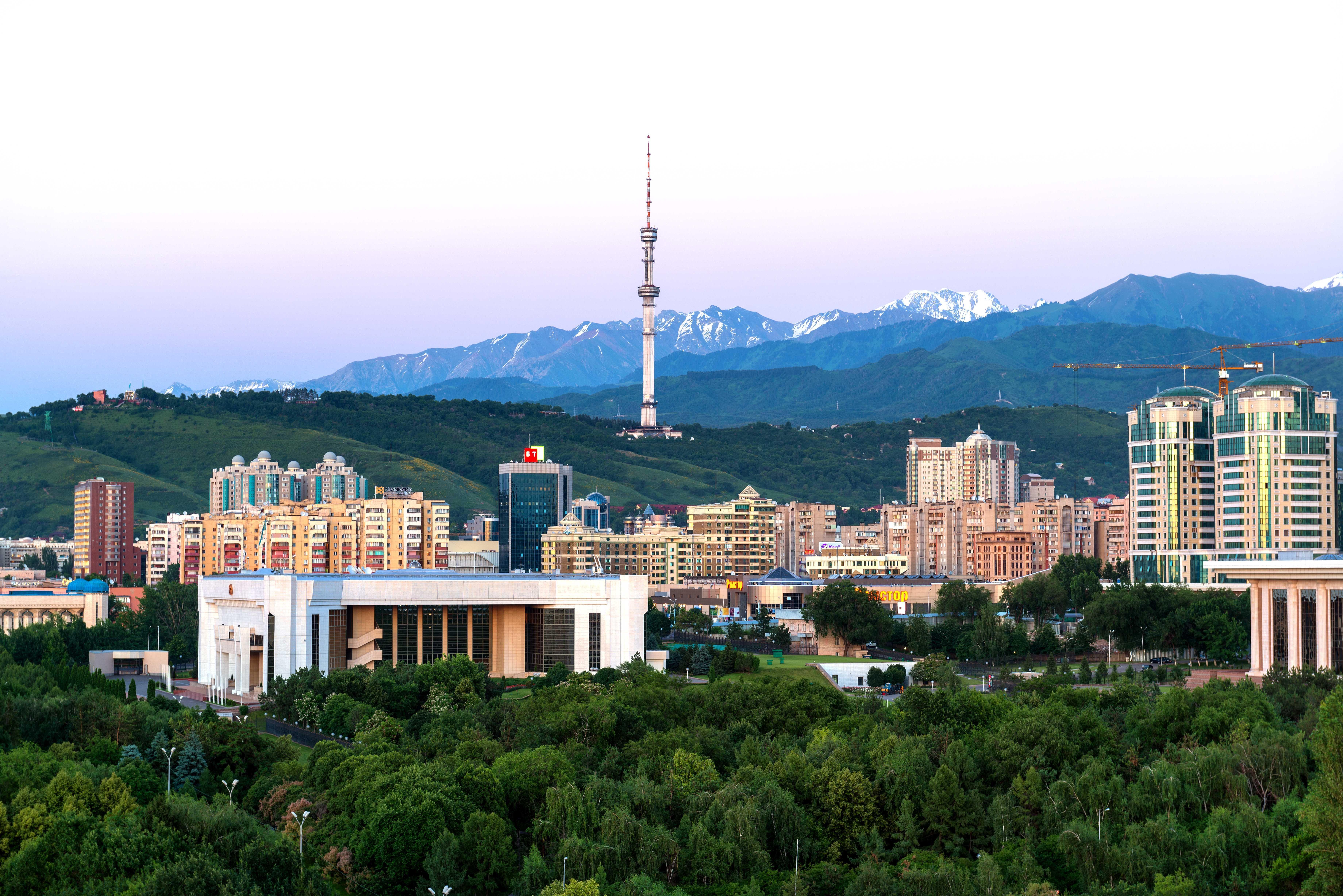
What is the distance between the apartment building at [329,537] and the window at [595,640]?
59.8m

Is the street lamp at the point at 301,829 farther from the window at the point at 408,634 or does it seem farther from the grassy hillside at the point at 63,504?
the grassy hillside at the point at 63,504

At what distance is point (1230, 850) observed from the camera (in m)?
43.7

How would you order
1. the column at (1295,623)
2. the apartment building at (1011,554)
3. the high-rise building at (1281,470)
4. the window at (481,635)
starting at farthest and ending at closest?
the apartment building at (1011,554), the high-rise building at (1281,470), the window at (481,635), the column at (1295,623)

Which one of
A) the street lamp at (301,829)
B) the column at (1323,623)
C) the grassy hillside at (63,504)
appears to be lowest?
the street lamp at (301,829)

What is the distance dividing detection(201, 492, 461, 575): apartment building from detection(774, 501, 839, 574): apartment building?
1237 inches

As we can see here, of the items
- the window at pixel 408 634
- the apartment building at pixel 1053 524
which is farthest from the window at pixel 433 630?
the apartment building at pixel 1053 524

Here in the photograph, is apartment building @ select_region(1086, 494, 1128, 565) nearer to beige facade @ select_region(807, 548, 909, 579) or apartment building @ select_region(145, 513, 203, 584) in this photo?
beige facade @ select_region(807, 548, 909, 579)

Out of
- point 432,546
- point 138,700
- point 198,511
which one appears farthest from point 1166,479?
point 198,511

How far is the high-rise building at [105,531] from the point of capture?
159m

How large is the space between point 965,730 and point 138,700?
29.1 meters

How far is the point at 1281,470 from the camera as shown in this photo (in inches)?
4537

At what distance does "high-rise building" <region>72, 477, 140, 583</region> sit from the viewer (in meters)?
159

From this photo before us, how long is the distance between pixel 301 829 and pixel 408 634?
128ft

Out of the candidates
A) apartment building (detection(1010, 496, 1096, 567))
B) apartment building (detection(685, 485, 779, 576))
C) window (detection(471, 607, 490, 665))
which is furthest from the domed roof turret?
apartment building (detection(685, 485, 779, 576))
